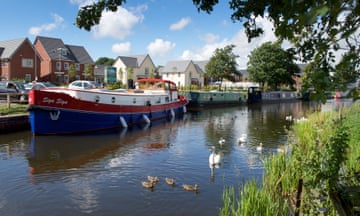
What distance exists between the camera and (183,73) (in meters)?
79.8

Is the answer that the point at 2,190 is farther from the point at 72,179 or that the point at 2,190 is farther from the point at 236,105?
the point at 236,105

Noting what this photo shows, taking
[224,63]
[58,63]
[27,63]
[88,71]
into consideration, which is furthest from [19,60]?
[224,63]

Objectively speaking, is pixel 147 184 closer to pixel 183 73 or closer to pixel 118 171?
pixel 118 171

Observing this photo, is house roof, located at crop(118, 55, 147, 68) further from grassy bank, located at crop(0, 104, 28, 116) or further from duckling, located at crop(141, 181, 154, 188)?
duckling, located at crop(141, 181, 154, 188)

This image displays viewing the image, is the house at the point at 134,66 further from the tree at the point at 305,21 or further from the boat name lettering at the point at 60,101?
the tree at the point at 305,21

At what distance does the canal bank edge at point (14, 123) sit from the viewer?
1763 centimetres

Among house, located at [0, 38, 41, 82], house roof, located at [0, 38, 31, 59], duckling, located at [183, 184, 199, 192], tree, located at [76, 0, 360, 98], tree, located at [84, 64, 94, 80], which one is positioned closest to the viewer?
tree, located at [76, 0, 360, 98]

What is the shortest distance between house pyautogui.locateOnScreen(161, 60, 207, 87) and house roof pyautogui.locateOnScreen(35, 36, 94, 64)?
2309 centimetres

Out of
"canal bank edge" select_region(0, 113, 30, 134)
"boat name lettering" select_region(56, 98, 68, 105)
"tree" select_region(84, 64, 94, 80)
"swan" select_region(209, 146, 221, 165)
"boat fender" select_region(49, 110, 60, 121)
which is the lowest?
"swan" select_region(209, 146, 221, 165)

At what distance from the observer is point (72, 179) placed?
32.9ft

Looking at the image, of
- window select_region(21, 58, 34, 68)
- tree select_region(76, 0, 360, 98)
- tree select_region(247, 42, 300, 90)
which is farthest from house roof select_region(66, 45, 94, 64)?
tree select_region(76, 0, 360, 98)

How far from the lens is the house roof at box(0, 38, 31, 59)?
5147cm

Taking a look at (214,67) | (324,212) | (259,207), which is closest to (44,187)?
(259,207)

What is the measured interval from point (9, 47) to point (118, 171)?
50.9 metres
